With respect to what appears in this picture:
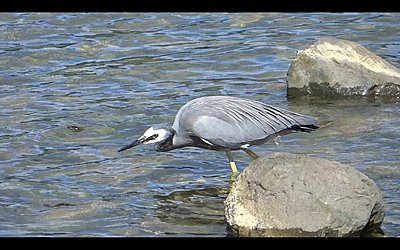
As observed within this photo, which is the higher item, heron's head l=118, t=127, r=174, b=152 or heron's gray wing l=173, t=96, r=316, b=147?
heron's gray wing l=173, t=96, r=316, b=147

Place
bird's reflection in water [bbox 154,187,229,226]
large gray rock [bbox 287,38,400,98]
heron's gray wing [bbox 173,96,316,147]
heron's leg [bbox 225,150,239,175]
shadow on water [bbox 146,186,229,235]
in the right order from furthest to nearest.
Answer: large gray rock [bbox 287,38,400,98]
heron's leg [bbox 225,150,239,175]
heron's gray wing [bbox 173,96,316,147]
bird's reflection in water [bbox 154,187,229,226]
shadow on water [bbox 146,186,229,235]

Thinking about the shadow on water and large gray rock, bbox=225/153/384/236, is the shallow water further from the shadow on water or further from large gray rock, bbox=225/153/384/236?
large gray rock, bbox=225/153/384/236

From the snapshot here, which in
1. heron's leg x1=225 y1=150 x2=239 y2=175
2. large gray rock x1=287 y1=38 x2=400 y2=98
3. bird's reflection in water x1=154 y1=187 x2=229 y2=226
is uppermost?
large gray rock x1=287 y1=38 x2=400 y2=98

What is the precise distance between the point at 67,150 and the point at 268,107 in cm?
210

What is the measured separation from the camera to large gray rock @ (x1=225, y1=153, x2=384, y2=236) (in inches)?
274

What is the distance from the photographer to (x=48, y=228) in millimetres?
7656

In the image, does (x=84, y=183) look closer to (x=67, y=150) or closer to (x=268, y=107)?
(x=67, y=150)

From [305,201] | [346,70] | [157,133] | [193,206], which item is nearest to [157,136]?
[157,133]

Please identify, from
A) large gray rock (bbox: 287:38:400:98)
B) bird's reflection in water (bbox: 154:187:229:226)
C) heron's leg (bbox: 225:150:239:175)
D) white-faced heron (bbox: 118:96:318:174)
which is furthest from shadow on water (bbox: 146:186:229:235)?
large gray rock (bbox: 287:38:400:98)

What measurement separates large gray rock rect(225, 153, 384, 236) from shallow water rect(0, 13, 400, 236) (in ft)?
1.17

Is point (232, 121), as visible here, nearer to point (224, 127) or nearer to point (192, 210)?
point (224, 127)

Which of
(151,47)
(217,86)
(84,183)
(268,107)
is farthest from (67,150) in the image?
(151,47)

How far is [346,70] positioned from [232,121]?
2.94 meters

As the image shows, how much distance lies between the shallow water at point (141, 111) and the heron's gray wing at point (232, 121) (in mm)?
429
